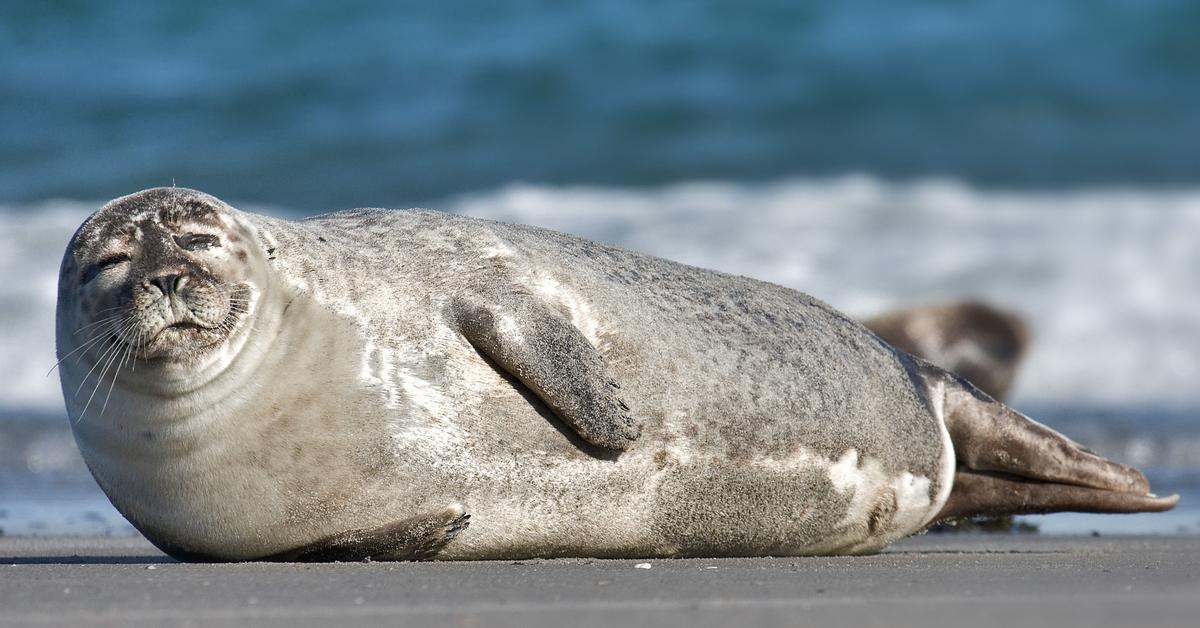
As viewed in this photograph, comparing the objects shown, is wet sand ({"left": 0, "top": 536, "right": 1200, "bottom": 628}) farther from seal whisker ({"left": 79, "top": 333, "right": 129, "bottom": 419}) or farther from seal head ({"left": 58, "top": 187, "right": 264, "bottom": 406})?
seal head ({"left": 58, "top": 187, "right": 264, "bottom": 406})

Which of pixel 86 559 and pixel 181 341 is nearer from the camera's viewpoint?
pixel 181 341

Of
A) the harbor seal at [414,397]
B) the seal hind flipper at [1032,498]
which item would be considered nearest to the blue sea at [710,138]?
the seal hind flipper at [1032,498]

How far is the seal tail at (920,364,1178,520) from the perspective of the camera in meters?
5.62

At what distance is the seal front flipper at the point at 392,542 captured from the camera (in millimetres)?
4359

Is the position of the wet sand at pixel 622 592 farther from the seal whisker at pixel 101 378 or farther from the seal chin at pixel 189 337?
the seal chin at pixel 189 337

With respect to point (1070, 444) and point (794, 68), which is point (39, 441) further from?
point (794, 68)

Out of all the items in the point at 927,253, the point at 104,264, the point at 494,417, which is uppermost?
the point at 927,253

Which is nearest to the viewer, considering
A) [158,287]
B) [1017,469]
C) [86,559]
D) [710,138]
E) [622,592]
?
[622,592]

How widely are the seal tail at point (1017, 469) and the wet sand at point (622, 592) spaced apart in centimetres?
93

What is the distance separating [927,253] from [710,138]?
3.68 m

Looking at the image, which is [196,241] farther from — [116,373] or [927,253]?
[927,253]

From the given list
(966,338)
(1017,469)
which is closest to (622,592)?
(1017,469)

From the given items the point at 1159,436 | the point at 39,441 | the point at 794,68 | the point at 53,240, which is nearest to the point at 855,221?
the point at 794,68

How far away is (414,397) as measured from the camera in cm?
441
